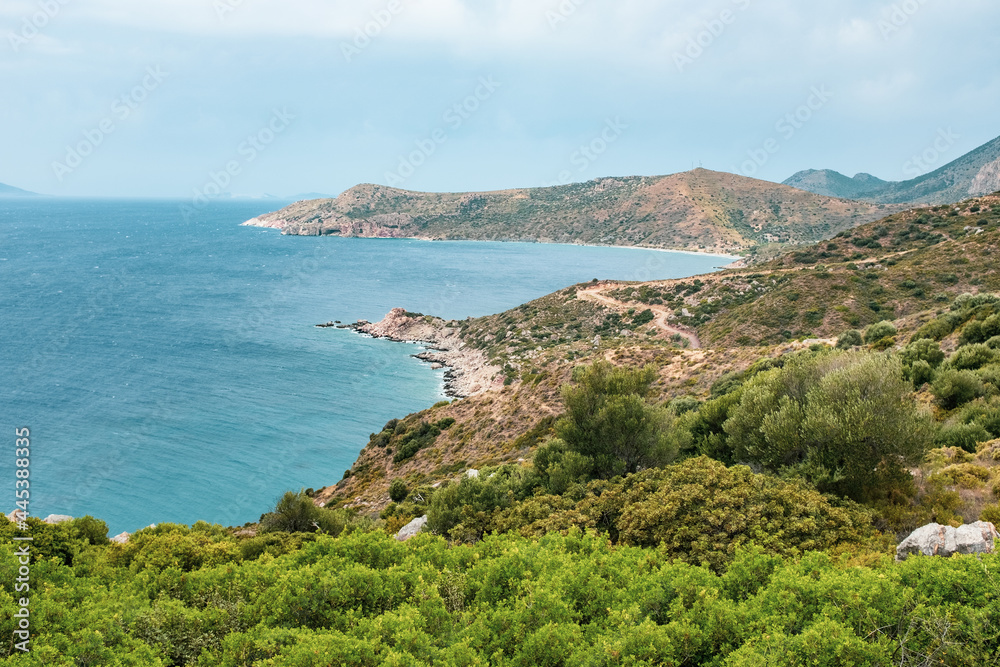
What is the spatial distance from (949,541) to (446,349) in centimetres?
7296

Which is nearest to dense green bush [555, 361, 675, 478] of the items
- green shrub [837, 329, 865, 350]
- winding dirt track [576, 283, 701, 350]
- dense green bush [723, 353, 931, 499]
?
dense green bush [723, 353, 931, 499]

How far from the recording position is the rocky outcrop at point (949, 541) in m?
11.2

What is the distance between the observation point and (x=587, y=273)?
146 meters

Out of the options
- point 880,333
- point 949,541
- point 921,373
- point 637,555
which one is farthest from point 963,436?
point 880,333

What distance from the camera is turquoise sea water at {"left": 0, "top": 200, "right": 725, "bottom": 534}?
40091 mm

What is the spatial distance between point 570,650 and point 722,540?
5864mm

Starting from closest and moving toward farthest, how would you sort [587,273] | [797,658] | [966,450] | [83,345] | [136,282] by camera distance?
[797,658] < [966,450] < [83,345] < [136,282] < [587,273]

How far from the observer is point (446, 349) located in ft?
270

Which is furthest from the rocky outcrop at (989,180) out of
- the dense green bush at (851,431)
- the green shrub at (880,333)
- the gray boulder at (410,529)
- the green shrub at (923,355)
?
the gray boulder at (410,529)

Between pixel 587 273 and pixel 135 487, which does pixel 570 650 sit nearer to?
pixel 135 487

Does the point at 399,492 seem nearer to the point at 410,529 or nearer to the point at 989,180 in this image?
the point at 410,529

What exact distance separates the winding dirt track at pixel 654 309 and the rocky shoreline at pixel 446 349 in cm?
2032

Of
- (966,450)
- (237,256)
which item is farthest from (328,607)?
(237,256)

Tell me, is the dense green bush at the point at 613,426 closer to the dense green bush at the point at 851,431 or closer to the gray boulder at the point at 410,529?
the dense green bush at the point at 851,431
